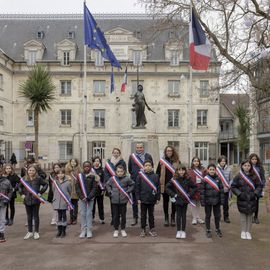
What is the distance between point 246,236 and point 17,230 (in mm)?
5426

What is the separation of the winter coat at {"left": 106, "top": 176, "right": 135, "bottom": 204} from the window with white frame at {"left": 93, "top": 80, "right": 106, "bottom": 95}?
116 feet

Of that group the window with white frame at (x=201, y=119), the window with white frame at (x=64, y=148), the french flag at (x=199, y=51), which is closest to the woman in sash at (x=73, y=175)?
the french flag at (x=199, y=51)

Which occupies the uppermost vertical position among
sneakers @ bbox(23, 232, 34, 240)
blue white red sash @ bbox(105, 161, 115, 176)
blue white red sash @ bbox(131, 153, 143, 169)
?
blue white red sash @ bbox(131, 153, 143, 169)

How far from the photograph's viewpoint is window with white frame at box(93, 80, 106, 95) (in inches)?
1714

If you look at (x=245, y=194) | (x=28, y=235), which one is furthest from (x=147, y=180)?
(x=28, y=235)

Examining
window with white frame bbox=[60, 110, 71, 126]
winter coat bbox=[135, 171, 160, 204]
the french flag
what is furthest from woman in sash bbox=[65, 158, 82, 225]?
window with white frame bbox=[60, 110, 71, 126]

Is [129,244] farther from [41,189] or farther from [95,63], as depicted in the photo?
[95,63]

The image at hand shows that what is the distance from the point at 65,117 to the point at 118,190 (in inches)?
1417

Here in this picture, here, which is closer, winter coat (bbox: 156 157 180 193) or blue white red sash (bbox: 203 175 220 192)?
blue white red sash (bbox: 203 175 220 192)

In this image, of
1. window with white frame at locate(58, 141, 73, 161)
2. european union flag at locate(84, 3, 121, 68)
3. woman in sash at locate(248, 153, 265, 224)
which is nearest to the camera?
woman in sash at locate(248, 153, 265, 224)

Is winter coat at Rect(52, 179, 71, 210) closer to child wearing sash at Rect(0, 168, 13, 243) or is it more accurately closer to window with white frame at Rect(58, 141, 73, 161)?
child wearing sash at Rect(0, 168, 13, 243)

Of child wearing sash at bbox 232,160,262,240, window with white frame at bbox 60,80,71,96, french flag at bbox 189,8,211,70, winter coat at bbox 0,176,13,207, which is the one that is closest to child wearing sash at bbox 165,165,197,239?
child wearing sash at bbox 232,160,262,240

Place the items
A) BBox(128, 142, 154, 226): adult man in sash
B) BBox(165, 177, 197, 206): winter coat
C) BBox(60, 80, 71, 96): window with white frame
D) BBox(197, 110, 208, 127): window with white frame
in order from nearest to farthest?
BBox(165, 177, 197, 206): winter coat
BBox(128, 142, 154, 226): adult man in sash
BBox(60, 80, 71, 96): window with white frame
BBox(197, 110, 208, 127): window with white frame

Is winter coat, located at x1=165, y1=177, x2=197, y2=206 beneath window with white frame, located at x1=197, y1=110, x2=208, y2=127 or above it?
beneath
